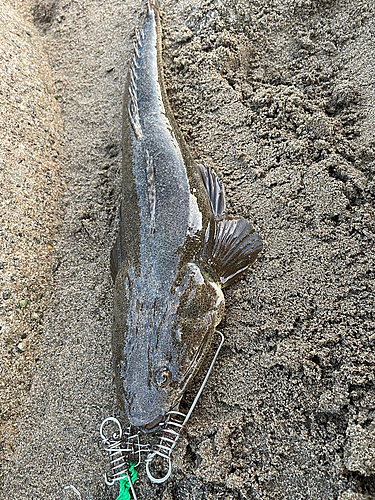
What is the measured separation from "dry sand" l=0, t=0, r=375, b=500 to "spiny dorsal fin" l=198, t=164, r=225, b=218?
116 millimetres

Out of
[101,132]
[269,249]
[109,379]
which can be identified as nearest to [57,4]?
[101,132]

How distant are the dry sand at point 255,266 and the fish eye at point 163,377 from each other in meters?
0.33

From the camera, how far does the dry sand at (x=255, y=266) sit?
8.07 ft

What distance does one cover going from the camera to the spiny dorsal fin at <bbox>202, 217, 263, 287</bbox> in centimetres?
295

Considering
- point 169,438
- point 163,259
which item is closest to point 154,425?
point 169,438

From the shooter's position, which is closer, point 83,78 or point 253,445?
point 253,445

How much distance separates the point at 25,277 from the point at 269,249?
5.83ft

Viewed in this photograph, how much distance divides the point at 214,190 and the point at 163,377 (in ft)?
4.63

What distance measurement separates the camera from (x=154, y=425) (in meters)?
2.47

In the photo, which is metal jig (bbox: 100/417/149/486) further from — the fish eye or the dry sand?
the fish eye

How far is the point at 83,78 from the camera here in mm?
4062

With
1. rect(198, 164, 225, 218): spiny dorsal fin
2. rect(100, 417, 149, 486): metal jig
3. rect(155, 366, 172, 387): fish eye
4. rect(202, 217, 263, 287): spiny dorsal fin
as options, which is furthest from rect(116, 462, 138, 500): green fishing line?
rect(198, 164, 225, 218): spiny dorsal fin

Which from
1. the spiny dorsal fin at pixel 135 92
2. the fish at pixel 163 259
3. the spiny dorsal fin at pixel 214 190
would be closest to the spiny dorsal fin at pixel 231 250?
the fish at pixel 163 259

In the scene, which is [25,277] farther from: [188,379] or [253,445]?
[253,445]
